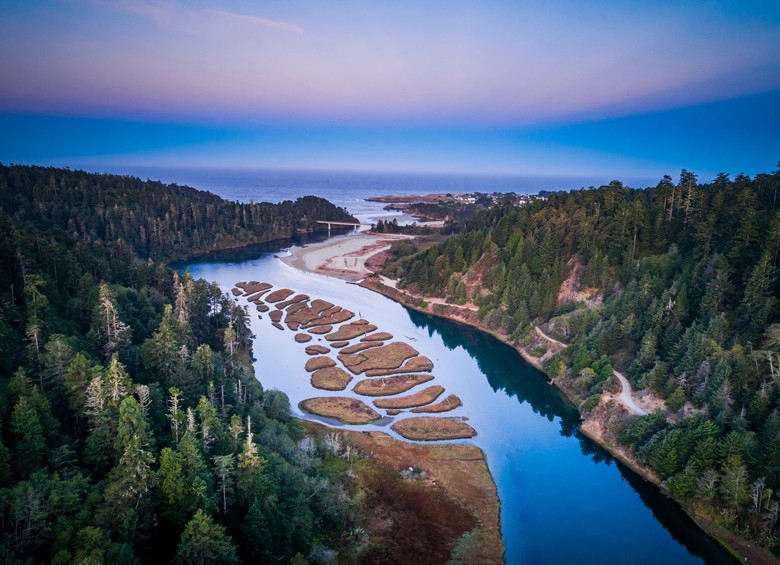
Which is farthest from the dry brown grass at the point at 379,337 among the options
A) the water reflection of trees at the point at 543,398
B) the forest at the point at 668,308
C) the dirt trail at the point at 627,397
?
the dirt trail at the point at 627,397

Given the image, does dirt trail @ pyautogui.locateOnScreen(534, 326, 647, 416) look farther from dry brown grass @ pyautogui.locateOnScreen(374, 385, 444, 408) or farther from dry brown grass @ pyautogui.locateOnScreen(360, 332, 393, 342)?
dry brown grass @ pyautogui.locateOnScreen(360, 332, 393, 342)

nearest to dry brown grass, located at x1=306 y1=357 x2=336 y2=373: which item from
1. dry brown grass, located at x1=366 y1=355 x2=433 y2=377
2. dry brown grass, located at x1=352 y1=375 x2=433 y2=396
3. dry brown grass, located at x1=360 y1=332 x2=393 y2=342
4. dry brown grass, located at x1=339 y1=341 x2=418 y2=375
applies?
Result: dry brown grass, located at x1=339 y1=341 x2=418 y2=375

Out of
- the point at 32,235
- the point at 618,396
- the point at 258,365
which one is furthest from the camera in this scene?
the point at 258,365

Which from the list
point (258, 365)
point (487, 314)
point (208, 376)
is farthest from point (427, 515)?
point (487, 314)

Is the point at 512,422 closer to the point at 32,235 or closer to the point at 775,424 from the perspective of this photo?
the point at 775,424

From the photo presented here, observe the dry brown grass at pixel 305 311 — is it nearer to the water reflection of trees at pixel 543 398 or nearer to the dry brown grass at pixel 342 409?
the water reflection of trees at pixel 543 398

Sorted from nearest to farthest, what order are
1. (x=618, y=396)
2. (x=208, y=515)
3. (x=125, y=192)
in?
(x=208, y=515), (x=618, y=396), (x=125, y=192)
